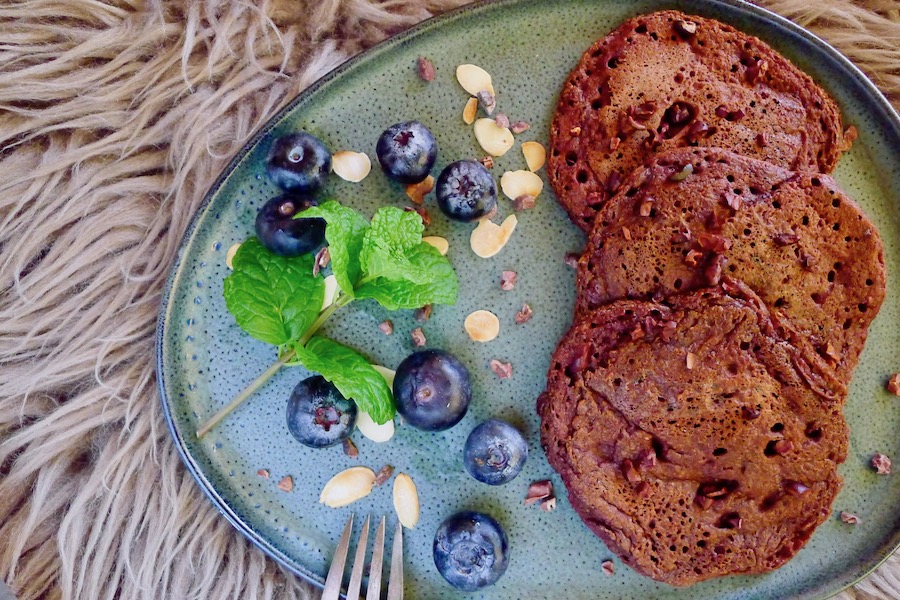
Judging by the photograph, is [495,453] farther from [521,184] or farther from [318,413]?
[521,184]

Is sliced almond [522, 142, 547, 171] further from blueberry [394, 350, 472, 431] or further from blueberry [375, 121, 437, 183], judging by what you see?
blueberry [394, 350, 472, 431]

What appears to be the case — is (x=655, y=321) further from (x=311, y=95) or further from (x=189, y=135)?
(x=189, y=135)

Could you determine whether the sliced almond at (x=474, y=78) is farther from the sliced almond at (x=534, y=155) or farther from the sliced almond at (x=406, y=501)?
the sliced almond at (x=406, y=501)

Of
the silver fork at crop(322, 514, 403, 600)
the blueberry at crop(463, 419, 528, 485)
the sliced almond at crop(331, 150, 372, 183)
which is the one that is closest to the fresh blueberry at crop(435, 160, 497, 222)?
the sliced almond at crop(331, 150, 372, 183)

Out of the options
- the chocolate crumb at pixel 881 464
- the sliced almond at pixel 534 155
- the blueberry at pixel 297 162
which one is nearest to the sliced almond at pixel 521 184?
the sliced almond at pixel 534 155

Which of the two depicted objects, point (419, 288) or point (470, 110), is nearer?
point (419, 288)

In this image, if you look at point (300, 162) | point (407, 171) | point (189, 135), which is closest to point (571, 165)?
point (407, 171)

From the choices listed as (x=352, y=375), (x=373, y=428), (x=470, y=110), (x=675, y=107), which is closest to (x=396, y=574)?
(x=373, y=428)
